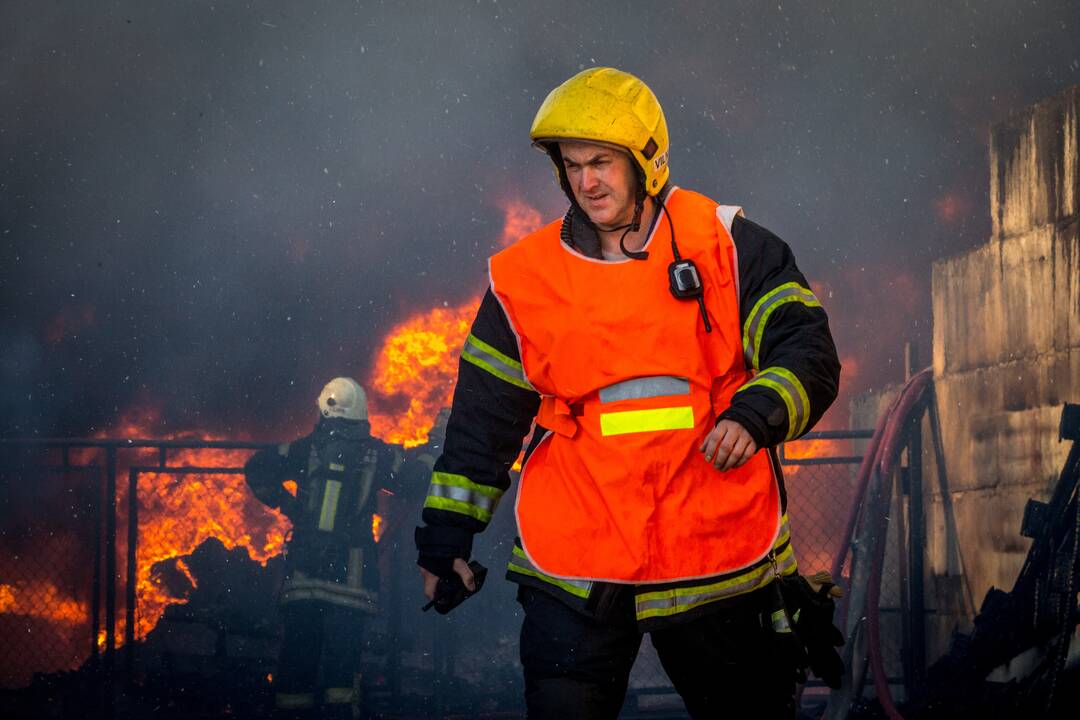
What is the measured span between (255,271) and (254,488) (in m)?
9.50

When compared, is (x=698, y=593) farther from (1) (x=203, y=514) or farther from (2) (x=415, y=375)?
(2) (x=415, y=375)

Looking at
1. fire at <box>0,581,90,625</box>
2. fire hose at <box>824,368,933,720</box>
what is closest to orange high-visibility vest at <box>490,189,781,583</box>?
fire hose at <box>824,368,933,720</box>

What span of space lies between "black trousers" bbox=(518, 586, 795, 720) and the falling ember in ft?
38.3

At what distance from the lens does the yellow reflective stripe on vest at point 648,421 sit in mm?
2932

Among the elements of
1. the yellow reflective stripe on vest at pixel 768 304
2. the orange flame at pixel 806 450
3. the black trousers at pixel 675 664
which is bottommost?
the black trousers at pixel 675 664

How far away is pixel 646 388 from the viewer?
9.77 feet

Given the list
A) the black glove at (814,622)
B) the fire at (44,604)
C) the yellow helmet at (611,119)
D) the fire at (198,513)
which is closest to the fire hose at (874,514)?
the black glove at (814,622)

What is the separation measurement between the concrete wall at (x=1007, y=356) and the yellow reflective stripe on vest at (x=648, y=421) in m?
3.83

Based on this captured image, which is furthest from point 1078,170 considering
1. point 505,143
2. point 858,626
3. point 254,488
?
point 505,143

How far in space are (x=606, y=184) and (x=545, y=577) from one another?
43.0 inches

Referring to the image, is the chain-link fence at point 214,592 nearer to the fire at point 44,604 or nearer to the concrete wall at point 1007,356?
the fire at point 44,604

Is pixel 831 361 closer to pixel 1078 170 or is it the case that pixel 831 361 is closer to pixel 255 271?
pixel 1078 170

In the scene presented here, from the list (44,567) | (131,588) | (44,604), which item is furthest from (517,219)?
(131,588)

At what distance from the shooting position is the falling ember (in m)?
15.0
